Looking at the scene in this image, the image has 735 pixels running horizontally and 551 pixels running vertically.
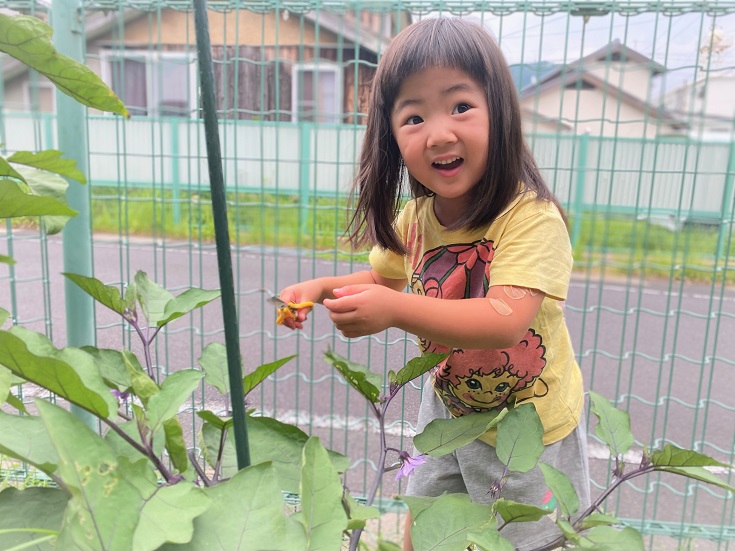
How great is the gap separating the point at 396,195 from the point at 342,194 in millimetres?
928

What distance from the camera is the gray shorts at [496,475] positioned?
2.73 ft

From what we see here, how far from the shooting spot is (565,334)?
0.89 metres

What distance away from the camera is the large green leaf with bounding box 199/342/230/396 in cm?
50

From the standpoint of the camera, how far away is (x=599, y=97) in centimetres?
176

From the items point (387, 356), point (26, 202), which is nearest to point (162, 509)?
point (26, 202)

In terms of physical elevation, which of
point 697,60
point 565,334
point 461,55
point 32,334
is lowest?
point 565,334

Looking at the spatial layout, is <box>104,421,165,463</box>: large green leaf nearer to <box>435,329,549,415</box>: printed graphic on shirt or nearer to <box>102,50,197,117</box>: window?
<box>435,329,549,415</box>: printed graphic on shirt

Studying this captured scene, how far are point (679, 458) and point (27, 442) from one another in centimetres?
45

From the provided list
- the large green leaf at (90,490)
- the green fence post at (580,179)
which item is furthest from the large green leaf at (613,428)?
the green fence post at (580,179)

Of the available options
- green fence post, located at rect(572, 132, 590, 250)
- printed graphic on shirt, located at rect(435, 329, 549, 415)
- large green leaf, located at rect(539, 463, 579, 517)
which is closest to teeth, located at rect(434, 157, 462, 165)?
printed graphic on shirt, located at rect(435, 329, 549, 415)

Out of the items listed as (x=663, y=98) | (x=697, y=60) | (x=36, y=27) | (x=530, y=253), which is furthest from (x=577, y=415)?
(x=663, y=98)

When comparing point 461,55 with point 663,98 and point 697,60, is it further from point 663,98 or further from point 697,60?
point 663,98

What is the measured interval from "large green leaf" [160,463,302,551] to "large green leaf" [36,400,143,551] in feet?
0.11

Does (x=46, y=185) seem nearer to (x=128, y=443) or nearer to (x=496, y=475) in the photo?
(x=128, y=443)
